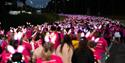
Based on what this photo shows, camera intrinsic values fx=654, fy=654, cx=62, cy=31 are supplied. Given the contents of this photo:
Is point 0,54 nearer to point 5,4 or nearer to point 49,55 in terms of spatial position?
point 49,55

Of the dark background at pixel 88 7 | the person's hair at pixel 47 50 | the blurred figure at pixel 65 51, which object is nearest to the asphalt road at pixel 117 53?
the person's hair at pixel 47 50

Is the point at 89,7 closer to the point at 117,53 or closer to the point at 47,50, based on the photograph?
the point at 117,53

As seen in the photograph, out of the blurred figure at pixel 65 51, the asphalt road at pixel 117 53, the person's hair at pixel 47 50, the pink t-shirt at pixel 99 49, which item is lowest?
the pink t-shirt at pixel 99 49

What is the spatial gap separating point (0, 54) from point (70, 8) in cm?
10967

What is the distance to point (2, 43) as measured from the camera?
20.8 metres

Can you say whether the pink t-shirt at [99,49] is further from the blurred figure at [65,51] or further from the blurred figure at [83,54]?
the blurred figure at [83,54]

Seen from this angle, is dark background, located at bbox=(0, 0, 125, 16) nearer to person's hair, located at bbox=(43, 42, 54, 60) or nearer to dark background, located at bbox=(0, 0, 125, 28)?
dark background, located at bbox=(0, 0, 125, 28)

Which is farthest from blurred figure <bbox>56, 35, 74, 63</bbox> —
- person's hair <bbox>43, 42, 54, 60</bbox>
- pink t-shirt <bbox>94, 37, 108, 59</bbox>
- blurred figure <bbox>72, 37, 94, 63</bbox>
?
pink t-shirt <bbox>94, 37, 108, 59</bbox>

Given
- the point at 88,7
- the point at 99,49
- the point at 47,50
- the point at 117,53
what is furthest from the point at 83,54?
the point at 88,7

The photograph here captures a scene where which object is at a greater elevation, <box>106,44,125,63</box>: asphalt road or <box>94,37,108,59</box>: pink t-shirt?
<box>106,44,125,63</box>: asphalt road

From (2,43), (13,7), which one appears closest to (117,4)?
(13,7)

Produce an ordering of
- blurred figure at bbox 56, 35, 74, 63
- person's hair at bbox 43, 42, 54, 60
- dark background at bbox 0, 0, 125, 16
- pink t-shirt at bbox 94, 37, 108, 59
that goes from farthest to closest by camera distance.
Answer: dark background at bbox 0, 0, 125, 16 → pink t-shirt at bbox 94, 37, 108, 59 → blurred figure at bbox 56, 35, 74, 63 → person's hair at bbox 43, 42, 54, 60

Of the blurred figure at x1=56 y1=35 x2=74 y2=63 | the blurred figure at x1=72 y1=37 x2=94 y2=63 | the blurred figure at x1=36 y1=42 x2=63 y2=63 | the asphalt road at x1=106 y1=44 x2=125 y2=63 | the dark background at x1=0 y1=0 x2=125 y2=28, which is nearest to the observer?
the blurred figure at x1=36 y1=42 x2=63 y2=63

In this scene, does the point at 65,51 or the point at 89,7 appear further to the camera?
the point at 89,7
